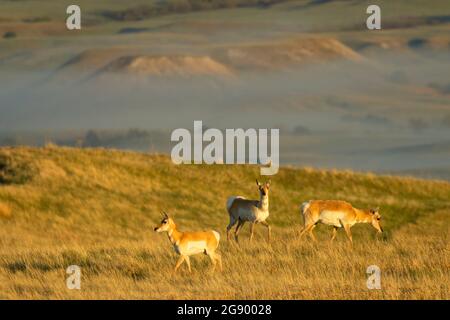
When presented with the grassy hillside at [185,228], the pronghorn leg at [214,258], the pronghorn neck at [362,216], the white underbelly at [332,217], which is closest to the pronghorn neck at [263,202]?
the grassy hillside at [185,228]

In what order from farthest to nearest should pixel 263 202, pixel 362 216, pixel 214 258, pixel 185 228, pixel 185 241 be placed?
pixel 185 228, pixel 362 216, pixel 263 202, pixel 214 258, pixel 185 241

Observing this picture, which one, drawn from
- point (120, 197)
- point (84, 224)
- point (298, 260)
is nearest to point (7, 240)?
point (84, 224)

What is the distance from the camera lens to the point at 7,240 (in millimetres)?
39375

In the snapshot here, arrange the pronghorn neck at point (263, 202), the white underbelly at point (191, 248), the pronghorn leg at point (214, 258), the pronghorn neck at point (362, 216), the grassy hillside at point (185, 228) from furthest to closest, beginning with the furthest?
the pronghorn neck at point (362, 216)
the pronghorn neck at point (263, 202)
the pronghorn leg at point (214, 258)
the white underbelly at point (191, 248)
the grassy hillside at point (185, 228)

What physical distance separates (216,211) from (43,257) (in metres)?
29.7

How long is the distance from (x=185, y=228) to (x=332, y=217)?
21.6 metres

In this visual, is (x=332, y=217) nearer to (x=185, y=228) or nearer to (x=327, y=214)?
(x=327, y=214)

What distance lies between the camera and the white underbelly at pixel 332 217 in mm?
27750

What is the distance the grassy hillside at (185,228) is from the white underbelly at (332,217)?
3.34ft

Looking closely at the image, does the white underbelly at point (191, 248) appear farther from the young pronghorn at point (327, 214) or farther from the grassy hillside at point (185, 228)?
the young pronghorn at point (327, 214)

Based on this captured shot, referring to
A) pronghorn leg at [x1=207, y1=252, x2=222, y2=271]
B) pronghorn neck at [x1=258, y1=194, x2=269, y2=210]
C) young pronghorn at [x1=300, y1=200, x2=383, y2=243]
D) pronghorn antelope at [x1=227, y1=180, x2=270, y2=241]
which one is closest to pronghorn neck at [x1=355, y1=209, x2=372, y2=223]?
young pronghorn at [x1=300, y1=200, x2=383, y2=243]

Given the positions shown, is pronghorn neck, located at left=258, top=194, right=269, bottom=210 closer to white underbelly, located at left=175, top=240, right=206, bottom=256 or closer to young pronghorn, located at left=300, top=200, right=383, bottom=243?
young pronghorn, located at left=300, top=200, right=383, bottom=243

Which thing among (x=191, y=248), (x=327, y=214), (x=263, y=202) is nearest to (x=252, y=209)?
(x=263, y=202)

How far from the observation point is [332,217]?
27938mm
